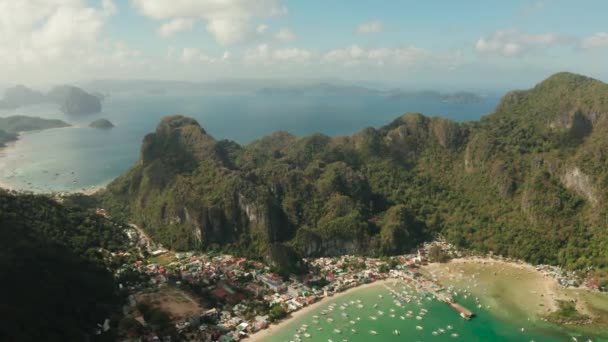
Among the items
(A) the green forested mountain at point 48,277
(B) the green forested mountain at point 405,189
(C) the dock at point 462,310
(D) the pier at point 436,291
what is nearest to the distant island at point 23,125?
(B) the green forested mountain at point 405,189

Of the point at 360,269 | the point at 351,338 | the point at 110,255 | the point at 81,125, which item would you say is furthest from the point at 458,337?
the point at 81,125

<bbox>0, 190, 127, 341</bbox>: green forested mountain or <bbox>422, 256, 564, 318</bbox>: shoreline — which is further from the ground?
<bbox>0, 190, 127, 341</bbox>: green forested mountain

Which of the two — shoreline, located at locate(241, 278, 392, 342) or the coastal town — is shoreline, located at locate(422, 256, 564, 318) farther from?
shoreline, located at locate(241, 278, 392, 342)

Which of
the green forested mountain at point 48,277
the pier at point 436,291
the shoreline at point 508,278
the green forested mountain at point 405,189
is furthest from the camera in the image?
the green forested mountain at point 405,189

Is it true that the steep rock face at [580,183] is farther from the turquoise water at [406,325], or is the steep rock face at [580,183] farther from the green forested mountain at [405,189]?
the turquoise water at [406,325]

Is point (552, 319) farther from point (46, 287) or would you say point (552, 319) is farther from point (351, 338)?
point (46, 287)

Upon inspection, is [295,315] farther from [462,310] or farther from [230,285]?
[462,310]

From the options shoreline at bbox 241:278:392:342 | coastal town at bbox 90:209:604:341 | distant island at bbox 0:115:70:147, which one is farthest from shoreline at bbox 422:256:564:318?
distant island at bbox 0:115:70:147
